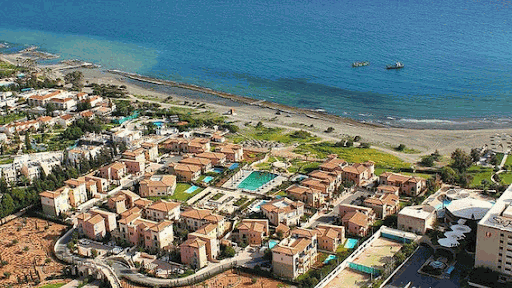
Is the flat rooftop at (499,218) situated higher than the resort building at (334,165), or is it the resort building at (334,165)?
the flat rooftop at (499,218)

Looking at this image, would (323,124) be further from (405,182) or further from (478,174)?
(405,182)

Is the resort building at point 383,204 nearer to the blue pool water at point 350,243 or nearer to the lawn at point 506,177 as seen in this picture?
the blue pool water at point 350,243

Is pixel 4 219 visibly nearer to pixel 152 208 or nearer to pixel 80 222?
pixel 80 222

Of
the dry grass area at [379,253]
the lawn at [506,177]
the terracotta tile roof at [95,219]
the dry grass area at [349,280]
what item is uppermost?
the terracotta tile roof at [95,219]

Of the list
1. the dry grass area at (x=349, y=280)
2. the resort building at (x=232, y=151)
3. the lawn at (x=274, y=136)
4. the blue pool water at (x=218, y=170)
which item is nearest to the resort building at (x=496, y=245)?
the dry grass area at (x=349, y=280)

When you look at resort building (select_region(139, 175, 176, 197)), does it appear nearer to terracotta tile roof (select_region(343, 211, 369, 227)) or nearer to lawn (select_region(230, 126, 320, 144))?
lawn (select_region(230, 126, 320, 144))

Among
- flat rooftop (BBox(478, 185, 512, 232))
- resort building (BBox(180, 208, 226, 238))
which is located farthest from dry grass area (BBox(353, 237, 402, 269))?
resort building (BBox(180, 208, 226, 238))


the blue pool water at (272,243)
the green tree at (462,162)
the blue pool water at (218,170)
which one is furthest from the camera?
the blue pool water at (218,170)

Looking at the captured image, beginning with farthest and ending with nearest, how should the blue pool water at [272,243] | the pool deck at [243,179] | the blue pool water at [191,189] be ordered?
1. the blue pool water at [191,189]
2. the pool deck at [243,179]
3. the blue pool water at [272,243]
